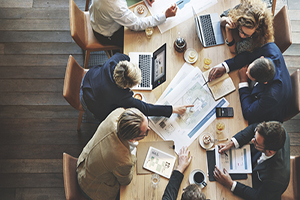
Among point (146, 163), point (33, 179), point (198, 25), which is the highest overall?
point (198, 25)

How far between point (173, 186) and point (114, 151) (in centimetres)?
53

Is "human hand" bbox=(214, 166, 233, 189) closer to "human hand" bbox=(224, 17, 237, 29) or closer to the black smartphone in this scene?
the black smartphone

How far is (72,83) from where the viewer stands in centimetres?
228

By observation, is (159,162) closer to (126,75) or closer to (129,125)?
(129,125)

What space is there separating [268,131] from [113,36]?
180cm

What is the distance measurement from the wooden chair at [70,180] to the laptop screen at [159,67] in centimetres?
94

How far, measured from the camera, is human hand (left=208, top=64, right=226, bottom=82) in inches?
84.8

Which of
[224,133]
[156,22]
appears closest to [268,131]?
[224,133]

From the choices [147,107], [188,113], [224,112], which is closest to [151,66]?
[147,107]

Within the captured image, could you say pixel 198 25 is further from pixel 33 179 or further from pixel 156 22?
pixel 33 179

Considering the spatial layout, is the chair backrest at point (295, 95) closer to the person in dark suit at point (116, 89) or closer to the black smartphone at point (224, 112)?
the black smartphone at point (224, 112)

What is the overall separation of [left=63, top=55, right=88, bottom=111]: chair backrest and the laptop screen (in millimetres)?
743

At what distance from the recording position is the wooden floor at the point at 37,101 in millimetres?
2846

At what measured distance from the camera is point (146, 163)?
1.95 m
